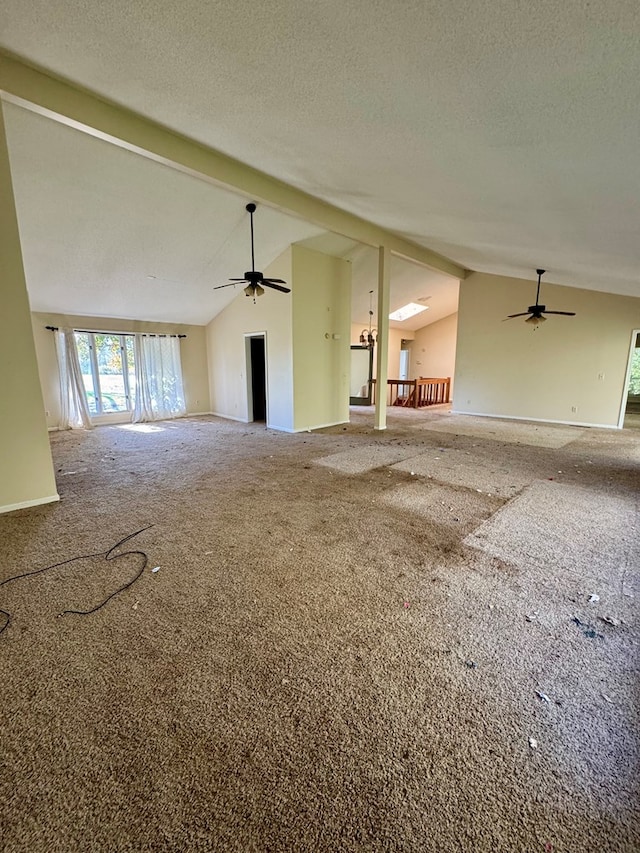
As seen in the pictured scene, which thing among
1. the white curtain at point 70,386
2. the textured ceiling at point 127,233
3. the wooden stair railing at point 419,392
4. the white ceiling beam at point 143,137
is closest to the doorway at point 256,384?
the textured ceiling at point 127,233

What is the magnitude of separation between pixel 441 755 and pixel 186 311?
8450 millimetres

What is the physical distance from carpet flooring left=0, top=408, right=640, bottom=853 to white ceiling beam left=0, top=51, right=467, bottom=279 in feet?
11.0

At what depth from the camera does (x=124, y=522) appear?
3080mm

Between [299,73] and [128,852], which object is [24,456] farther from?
[299,73]

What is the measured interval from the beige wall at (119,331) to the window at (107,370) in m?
0.24

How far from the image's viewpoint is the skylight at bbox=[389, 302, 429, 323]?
1173 cm

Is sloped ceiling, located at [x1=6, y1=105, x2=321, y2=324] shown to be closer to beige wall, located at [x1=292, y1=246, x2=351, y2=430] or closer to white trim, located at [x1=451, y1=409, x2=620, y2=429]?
beige wall, located at [x1=292, y1=246, x2=351, y2=430]

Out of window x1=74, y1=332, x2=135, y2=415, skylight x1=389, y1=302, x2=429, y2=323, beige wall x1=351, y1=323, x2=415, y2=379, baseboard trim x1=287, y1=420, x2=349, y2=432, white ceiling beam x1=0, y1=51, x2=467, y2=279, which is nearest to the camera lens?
white ceiling beam x1=0, y1=51, x2=467, y2=279

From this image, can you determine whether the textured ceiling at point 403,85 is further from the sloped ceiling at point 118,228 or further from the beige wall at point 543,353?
the beige wall at point 543,353

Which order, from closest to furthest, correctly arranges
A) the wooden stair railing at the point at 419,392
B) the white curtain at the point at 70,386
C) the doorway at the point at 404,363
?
the white curtain at the point at 70,386
the wooden stair railing at the point at 419,392
the doorway at the point at 404,363

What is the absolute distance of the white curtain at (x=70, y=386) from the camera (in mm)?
7137

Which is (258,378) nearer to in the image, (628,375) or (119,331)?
(119,331)

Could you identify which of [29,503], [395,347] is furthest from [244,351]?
[395,347]

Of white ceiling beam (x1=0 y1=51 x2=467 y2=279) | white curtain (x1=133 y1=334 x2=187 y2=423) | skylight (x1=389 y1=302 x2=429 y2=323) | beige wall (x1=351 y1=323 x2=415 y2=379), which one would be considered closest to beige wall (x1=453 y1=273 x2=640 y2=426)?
skylight (x1=389 y1=302 x2=429 y2=323)
